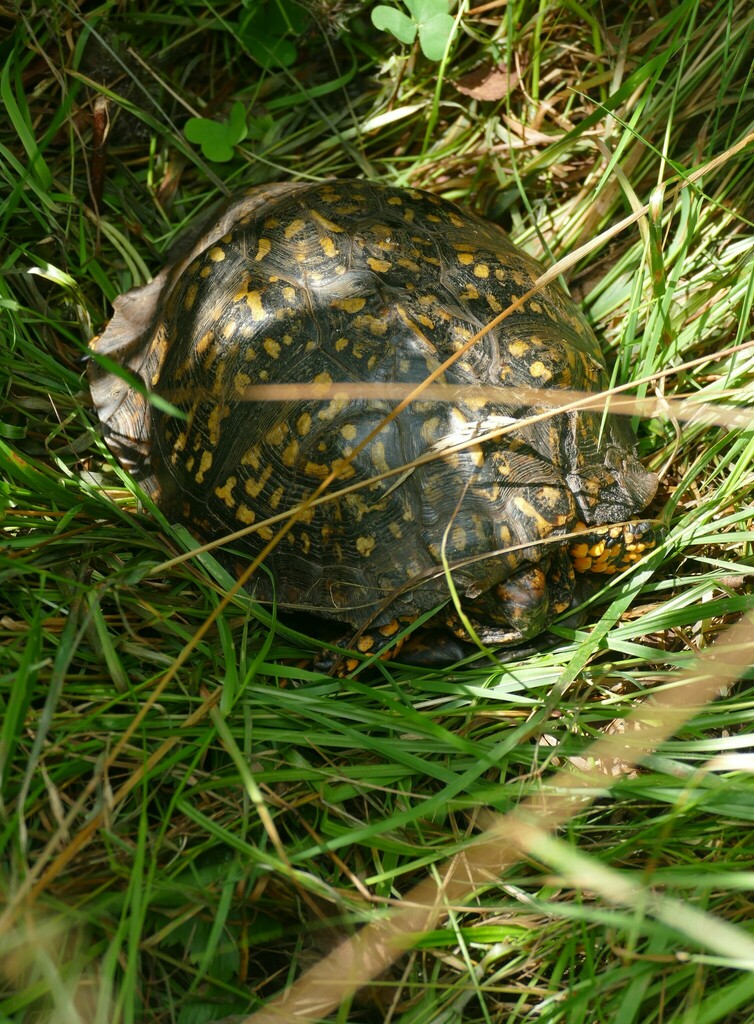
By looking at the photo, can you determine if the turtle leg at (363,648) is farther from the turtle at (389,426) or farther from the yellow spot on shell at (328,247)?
the yellow spot on shell at (328,247)

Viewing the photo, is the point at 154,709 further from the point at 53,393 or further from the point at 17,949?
the point at 53,393

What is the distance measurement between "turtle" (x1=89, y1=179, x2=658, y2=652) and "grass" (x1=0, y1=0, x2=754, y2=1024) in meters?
0.15

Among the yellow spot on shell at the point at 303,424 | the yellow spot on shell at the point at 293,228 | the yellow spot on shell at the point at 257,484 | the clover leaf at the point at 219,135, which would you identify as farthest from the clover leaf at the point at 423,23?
the yellow spot on shell at the point at 257,484

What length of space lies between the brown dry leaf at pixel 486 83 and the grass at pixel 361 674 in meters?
0.02

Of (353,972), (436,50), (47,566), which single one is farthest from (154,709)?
(436,50)

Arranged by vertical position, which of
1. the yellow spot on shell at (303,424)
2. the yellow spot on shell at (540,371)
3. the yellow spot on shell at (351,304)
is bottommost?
the yellow spot on shell at (303,424)

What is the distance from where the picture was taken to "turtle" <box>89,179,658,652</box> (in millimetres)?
1816

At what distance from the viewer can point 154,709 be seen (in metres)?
1.76

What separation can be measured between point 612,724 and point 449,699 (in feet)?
1.39

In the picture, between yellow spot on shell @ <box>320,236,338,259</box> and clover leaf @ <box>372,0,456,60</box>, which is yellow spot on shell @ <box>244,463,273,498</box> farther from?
clover leaf @ <box>372,0,456,60</box>

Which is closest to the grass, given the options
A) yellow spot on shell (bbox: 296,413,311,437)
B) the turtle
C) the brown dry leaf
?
the brown dry leaf

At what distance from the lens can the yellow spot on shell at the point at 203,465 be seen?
2.03m

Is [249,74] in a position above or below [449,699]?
above

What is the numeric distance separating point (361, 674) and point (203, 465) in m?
0.66
